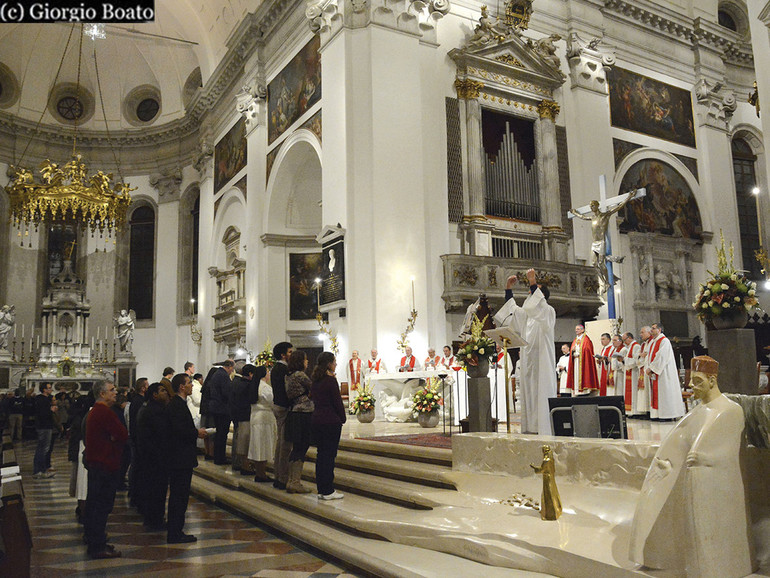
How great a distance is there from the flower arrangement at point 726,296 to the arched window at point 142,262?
23162mm

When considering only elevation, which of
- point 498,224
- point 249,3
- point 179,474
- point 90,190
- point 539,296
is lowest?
point 179,474

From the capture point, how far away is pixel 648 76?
2017 centimetres

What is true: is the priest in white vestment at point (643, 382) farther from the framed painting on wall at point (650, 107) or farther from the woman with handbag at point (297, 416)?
the framed painting on wall at point (650, 107)

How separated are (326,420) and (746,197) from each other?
20.8 meters

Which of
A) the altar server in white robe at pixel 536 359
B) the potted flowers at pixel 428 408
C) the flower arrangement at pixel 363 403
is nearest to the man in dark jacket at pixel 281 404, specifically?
the altar server in white robe at pixel 536 359

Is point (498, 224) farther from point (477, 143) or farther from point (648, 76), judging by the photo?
point (648, 76)

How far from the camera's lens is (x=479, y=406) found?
7.17 meters

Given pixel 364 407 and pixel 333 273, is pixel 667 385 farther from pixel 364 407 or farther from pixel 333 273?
pixel 333 273

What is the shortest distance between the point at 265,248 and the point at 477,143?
667cm

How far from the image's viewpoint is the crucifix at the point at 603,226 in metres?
14.8

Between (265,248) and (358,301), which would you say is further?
(265,248)

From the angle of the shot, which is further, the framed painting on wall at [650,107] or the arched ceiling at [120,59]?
the arched ceiling at [120,59]

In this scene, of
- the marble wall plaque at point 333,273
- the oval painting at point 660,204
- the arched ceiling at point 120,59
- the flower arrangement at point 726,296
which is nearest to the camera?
the flower arrangement at point 726,296

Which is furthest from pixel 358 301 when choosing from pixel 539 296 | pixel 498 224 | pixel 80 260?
pixel 80 260
